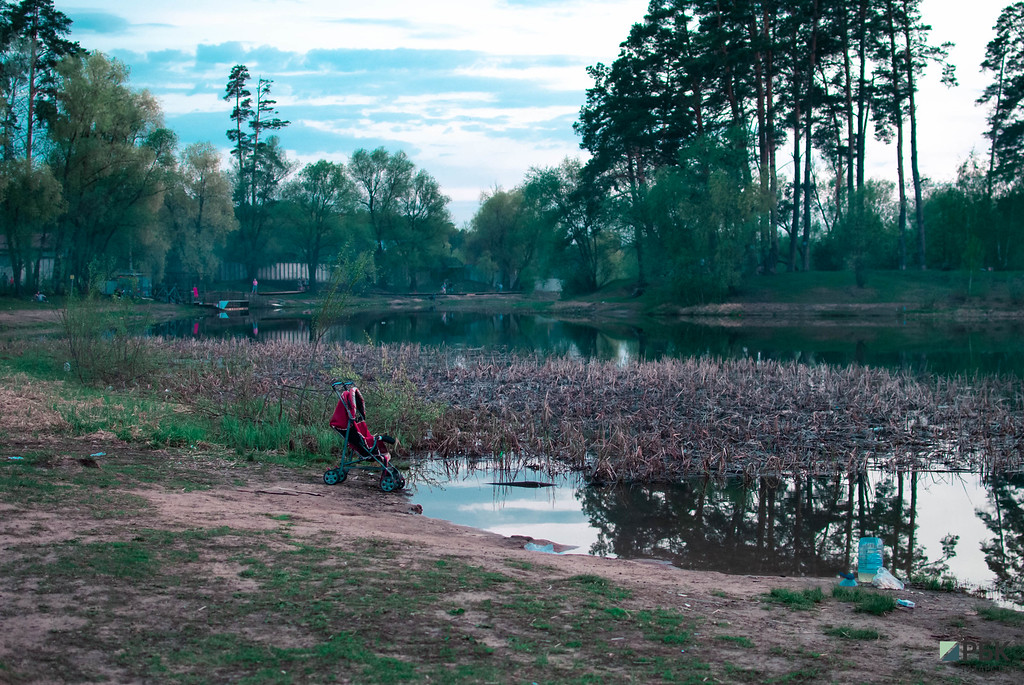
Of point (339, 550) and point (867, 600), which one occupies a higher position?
point (339, 550)

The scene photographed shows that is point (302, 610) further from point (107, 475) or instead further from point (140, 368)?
point (140, 368)

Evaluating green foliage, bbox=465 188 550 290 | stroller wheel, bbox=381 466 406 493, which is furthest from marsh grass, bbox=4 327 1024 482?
green foliage, bbox=465 188 550 290

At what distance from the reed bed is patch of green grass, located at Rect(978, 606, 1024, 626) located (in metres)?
6.04

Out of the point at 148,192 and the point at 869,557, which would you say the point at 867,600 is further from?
the point at 148,192

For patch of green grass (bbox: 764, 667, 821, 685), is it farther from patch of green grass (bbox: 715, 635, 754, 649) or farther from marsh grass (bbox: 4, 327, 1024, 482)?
marsh grass (bbox: 4, 327, 1024, 482)

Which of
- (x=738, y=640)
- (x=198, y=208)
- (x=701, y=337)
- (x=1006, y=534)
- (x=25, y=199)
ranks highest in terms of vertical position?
(x=198, y=208)

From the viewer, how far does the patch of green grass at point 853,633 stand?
18.6 ft

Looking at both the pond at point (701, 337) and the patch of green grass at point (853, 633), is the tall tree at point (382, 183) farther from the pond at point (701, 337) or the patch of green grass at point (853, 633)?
the patch of green grass at point (853, 633)

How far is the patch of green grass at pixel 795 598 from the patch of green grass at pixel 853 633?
62 cm

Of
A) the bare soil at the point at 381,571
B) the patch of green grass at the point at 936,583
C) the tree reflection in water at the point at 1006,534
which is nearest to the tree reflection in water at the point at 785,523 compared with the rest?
the tree reflection in water at the point at 1006,534

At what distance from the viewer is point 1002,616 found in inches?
253

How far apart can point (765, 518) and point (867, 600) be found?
4.43 metres

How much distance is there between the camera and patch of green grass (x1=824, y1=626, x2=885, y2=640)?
568 centimetres

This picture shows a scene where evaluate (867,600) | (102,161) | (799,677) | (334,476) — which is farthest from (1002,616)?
(102,161)
